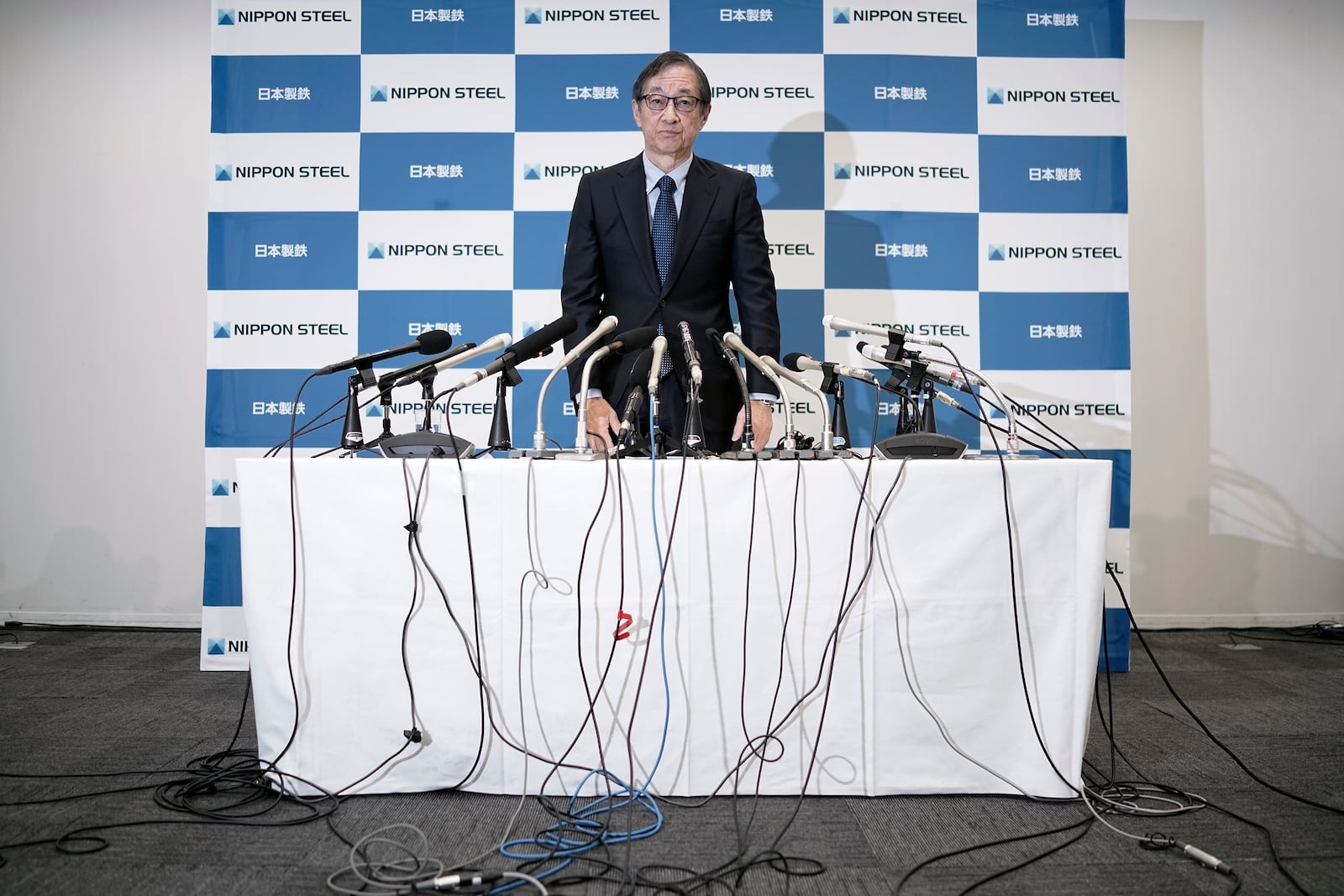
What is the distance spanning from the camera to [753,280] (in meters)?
2.77

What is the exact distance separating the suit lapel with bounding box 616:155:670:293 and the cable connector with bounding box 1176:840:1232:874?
1.83 metres

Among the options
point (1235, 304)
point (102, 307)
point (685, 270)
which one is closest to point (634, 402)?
point (685, 270)

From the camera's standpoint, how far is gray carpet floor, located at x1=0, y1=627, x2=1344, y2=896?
5.56 ft

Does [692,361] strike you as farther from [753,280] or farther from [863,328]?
[753,280]

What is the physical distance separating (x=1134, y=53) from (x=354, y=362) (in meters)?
3.92

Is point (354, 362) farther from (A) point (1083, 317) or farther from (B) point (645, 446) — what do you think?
(A) point (1083, 317)

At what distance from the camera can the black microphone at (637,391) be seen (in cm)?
202

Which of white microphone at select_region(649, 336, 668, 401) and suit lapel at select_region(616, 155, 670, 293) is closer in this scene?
white microphone at select_region(649, 336, 668, 401)

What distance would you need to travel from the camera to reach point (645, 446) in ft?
7.03

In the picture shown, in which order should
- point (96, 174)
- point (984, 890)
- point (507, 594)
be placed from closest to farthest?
point (984, 890) < point (507, 594) < point (96, 174)

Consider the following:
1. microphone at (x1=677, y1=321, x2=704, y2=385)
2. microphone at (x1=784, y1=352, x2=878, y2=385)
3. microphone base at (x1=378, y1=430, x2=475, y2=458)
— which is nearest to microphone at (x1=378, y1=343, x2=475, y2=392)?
microphone base at (x1=378, y1=430, x2=475, y2=458)

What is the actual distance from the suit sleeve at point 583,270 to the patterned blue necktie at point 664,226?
0.18 m

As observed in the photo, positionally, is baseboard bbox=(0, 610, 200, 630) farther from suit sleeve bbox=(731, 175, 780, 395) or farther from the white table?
suit sleeve bbox=(731, 175, 780, 395)

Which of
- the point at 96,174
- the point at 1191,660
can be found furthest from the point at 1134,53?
the point at 96,174
